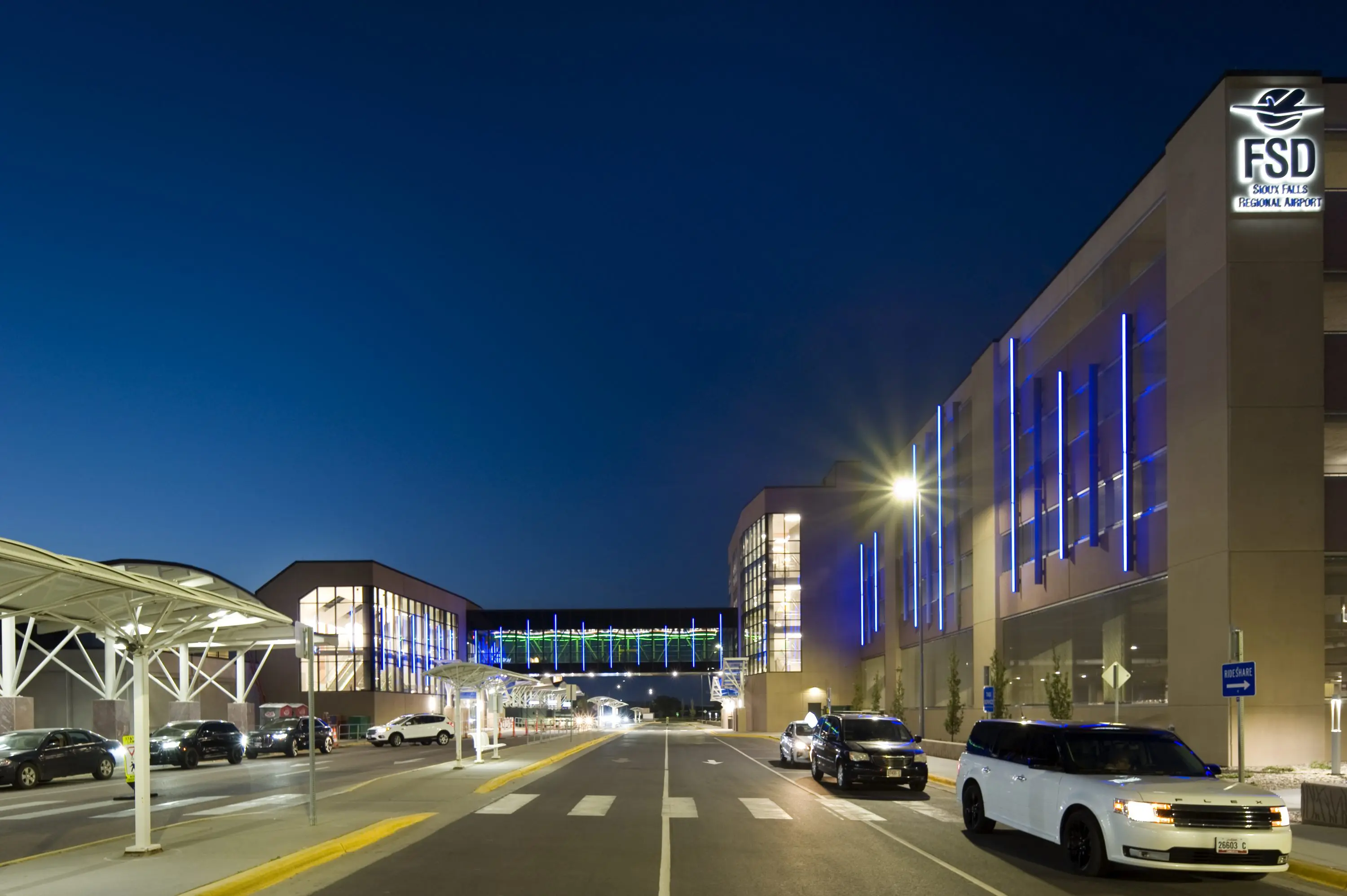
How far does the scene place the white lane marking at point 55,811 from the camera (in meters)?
21.5

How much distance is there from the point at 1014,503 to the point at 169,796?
103ft

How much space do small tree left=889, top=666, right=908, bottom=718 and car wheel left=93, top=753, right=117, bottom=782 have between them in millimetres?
34958

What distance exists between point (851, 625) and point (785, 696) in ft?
23.6

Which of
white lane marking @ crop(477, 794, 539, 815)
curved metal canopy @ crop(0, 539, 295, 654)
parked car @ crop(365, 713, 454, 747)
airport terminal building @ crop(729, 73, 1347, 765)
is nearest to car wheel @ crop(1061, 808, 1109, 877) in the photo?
white lane marking @ crop(477, 794, 539, 815)

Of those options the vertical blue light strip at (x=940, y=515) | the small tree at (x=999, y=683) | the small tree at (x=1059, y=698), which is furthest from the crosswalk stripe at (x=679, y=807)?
the vertical blue light strip at (x=940, y=515)

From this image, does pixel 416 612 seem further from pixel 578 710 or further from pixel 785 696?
pixel 785 696

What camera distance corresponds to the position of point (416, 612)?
307 feet

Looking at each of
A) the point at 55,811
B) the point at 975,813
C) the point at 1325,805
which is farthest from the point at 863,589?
the point at 975,813

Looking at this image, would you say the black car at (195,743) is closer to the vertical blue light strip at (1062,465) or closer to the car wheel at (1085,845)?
the vertical blue light strip at (1062,465)

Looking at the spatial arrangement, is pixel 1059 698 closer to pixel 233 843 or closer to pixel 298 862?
pixel 233 843

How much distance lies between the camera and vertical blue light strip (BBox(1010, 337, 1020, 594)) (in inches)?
1794

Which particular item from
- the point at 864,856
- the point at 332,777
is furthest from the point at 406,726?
the point at 864,856

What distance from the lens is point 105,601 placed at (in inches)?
594

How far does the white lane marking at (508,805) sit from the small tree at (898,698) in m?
36.1
